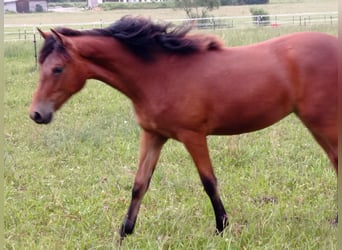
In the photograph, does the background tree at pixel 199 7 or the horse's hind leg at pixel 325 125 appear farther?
the background tree at pixel 199 7

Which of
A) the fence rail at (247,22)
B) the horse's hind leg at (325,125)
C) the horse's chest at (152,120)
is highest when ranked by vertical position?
the horse's chest at (152,120)

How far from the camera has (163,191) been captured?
4691 millimetres

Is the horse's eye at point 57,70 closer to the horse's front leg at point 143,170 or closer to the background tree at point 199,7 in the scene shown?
the horse's front leg at point 143,170

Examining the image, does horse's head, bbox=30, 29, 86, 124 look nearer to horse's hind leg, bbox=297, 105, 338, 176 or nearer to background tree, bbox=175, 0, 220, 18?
horse's hind leg, bbox=297, 105, 338, 176

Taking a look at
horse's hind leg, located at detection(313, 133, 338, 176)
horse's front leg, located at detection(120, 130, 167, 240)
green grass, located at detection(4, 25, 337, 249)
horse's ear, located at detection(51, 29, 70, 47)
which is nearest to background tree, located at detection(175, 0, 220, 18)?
green grass, located at detection(4, 25, 337, 249)

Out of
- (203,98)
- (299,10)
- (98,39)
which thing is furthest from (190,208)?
(299,10)

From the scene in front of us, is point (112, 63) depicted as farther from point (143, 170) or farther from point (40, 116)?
point (143, 170)

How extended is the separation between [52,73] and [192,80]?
3.26 feet

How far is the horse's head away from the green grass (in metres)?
0.97

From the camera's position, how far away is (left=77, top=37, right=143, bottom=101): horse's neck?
11.8ft

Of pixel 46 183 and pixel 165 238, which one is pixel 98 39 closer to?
pixel 165 238

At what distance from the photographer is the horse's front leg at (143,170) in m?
3.86

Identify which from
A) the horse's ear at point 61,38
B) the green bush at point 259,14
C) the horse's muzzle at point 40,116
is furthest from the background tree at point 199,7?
the horse's muzzle at point 40,116

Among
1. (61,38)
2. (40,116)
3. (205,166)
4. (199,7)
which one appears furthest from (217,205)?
(199,7)
